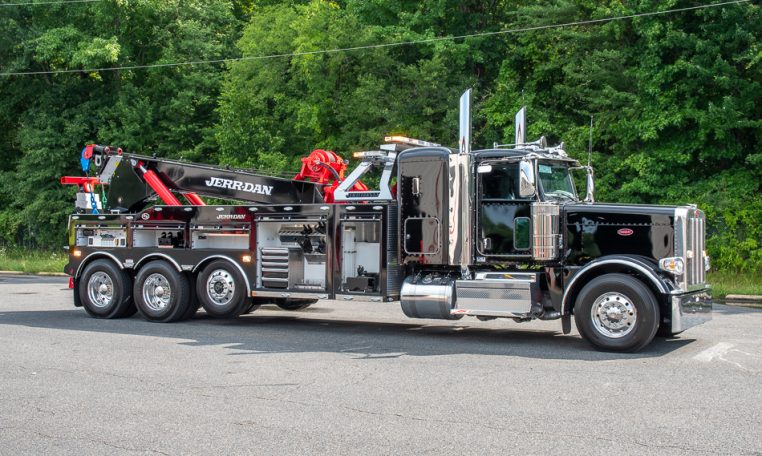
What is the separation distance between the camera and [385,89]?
96.8 ft

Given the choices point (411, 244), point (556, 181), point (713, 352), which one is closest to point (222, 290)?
point (411, 244)

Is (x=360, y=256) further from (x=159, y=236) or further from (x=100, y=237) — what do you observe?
(x=100, y=237)

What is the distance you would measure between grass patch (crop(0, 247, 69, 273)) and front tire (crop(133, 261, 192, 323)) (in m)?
16.7

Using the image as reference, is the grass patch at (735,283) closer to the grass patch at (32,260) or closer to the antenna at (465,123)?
the antenna at (465,123)

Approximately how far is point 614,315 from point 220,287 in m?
6.49

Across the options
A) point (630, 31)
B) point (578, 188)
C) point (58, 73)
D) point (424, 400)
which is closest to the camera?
point (424, 400)

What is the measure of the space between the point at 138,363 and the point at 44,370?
1.05 m

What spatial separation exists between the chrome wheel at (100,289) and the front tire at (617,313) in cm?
836

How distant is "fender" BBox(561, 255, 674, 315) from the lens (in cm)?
1039

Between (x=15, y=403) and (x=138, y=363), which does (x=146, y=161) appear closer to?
(x=138, y=363)

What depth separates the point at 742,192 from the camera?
2309 cm

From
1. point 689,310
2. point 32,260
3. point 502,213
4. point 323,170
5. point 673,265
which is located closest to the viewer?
point 673,265

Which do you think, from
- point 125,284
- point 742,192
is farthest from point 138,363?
point 742,192

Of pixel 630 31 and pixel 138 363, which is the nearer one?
pixel 138 363
